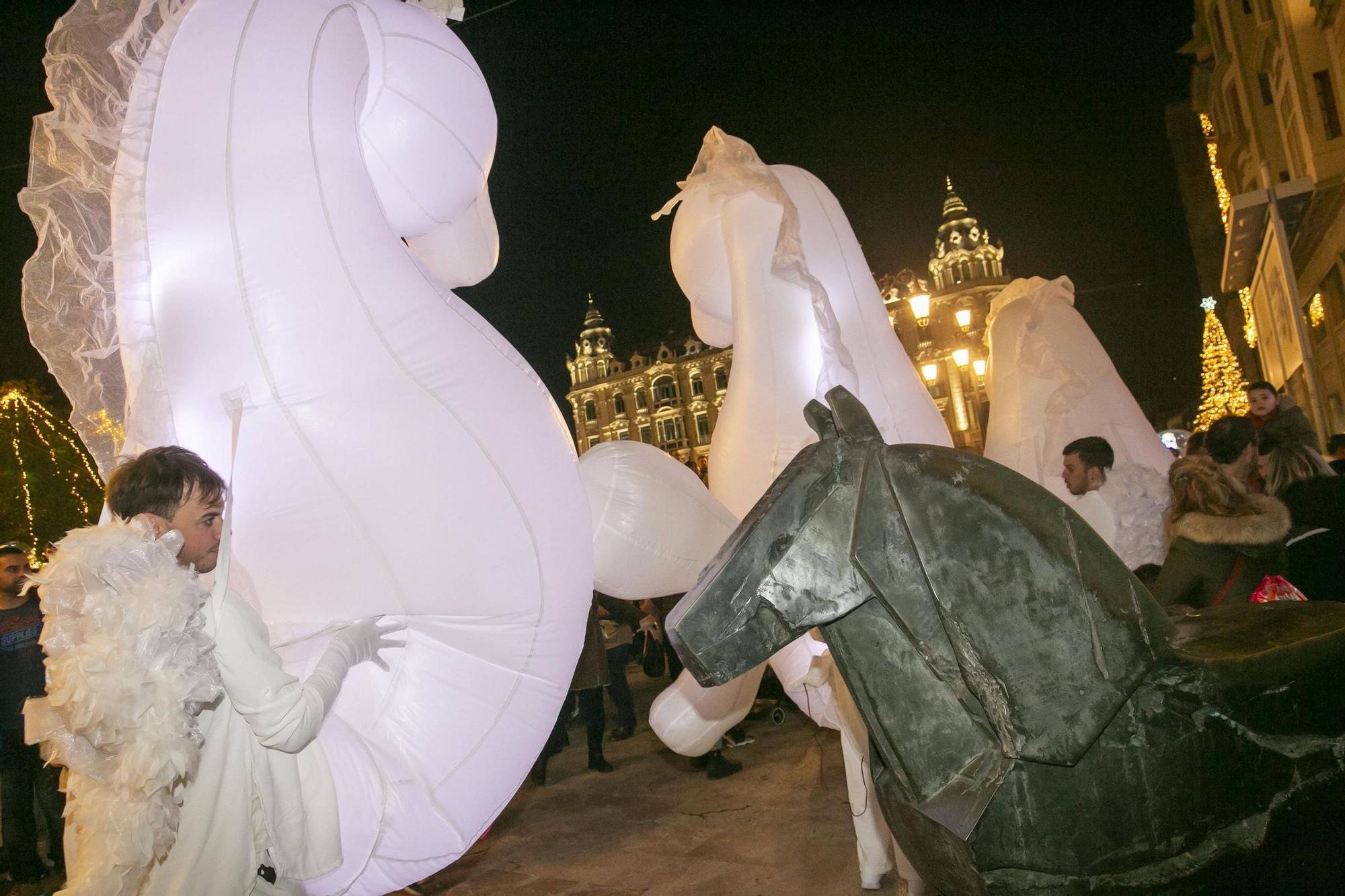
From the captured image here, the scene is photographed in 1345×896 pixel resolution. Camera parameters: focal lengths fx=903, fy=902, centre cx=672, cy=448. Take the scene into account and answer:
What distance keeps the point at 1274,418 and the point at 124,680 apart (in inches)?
237

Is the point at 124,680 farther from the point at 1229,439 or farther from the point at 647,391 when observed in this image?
the point at 647,391

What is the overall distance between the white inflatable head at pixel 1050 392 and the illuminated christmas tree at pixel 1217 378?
1448 centimetres

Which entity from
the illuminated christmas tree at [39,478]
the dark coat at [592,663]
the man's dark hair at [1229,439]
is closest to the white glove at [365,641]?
the man's dark hair at [1229,439]

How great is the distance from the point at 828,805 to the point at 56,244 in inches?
158

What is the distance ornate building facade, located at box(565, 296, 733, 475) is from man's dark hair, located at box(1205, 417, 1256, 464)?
55.0 meters

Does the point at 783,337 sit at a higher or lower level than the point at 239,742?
higher

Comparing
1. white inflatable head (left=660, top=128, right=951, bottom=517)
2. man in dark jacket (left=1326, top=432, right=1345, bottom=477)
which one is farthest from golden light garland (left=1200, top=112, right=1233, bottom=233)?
white inflatable head (left=660, top=128, right=951, bottom=517)

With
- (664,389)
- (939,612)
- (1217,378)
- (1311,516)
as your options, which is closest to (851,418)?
(939,612)

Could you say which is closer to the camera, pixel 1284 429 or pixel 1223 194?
pixel 1284 429

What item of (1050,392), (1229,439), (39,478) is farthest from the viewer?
(39,478)

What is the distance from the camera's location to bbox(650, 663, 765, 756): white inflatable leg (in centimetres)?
301

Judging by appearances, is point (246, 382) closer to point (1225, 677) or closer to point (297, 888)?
point (297, 888)

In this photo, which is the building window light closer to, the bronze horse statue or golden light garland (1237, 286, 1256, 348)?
the bronze horse statue

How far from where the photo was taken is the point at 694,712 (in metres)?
3.02
